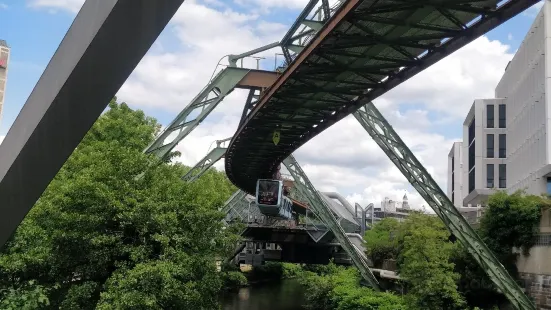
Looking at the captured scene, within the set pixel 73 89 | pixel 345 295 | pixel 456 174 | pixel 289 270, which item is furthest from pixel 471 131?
pixel 73 89

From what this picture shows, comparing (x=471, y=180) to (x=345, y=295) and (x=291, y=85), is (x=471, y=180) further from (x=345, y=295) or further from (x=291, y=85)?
(x=291, y=85)

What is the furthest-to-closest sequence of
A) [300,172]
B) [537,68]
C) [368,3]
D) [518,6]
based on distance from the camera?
1. [537,68]
2. [300,172]
3. [518,6]
4. [368,3]

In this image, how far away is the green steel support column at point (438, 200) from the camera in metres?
17.1

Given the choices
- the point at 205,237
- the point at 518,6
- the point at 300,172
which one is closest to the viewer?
the point at 518,6

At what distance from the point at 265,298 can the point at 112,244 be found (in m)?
29.9

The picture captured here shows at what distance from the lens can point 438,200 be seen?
19.3 meters

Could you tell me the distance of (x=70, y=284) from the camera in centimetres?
1334

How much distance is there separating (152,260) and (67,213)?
2.44 metres

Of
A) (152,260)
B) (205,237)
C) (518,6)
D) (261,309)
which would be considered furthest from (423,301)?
(261,309)

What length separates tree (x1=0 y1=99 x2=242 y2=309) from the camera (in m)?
12.3

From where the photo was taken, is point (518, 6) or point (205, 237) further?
point (205, 237)

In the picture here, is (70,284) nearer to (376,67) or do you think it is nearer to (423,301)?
(376,67)

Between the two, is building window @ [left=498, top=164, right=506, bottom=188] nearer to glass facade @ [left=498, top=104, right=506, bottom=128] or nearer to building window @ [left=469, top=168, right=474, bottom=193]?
glass facade @ [left=498, top=104, right=506, bottom=128]

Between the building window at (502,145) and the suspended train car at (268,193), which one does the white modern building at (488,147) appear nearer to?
the building window at (502,145)
